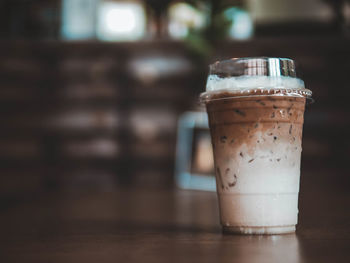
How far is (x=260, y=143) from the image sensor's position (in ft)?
2.60

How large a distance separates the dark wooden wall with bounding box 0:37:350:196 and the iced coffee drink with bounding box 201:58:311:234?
10.6 ft

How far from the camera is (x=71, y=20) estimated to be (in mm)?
4430

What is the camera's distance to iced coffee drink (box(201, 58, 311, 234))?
2.59 ft

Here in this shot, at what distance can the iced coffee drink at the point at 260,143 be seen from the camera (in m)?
0.79

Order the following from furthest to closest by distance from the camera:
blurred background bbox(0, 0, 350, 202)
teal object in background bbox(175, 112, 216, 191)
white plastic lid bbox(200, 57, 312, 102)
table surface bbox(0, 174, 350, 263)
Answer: blurred background bbox(0, 0, 350, 202) → teal object in background bbox(175, 112, 216, 191) → white plastic lid bbox(200, 57, 312, 102) → table surface bbox(0, 174, 350, 263)

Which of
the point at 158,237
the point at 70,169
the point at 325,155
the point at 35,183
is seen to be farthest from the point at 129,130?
the point at 158,237

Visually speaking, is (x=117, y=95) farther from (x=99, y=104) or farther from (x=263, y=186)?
(x=263, y=186)

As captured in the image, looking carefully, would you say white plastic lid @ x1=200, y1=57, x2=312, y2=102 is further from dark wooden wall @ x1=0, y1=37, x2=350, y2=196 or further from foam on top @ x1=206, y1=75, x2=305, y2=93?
dark wooden wall @ x1=0, y1=37, x2=350, y2=196

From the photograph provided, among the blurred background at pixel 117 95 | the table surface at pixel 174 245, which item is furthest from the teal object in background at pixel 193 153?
the table surface at pixel 174 245

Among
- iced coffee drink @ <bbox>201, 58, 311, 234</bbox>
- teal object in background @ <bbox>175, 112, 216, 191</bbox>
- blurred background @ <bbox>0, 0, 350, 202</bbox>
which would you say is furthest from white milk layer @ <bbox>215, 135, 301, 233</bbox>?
blurred background @ <bbox>0, 0, 350, 202</bbox>

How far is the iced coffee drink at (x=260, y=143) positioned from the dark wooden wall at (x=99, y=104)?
3222 mm

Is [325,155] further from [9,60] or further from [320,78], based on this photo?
[9,60]

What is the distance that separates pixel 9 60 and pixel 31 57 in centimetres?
20

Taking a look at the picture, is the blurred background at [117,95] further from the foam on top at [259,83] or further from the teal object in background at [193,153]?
the foam on top at [259,83]
